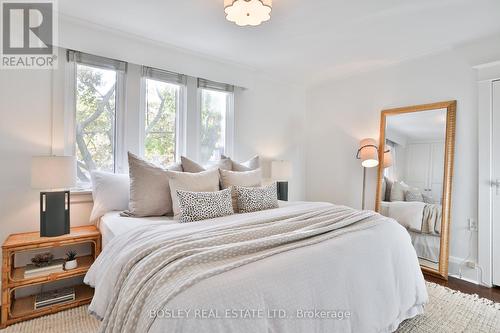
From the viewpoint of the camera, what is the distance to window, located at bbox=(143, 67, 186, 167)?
304 cm

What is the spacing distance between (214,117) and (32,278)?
2.44 meters

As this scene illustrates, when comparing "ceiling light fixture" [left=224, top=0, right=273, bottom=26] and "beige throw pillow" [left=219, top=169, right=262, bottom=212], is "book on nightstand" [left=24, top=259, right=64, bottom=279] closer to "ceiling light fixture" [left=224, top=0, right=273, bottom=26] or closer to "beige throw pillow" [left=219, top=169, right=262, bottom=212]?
"beige throw pillow" [left=219, top=169, right=262, bottom=212]

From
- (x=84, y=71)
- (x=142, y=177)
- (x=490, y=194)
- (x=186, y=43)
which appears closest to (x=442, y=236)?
(x=490, y=194)

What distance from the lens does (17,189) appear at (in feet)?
7.52

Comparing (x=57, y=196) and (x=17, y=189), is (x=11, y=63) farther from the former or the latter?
(x=57, y=196)

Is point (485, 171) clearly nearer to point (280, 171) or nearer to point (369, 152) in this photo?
point (369, 152)

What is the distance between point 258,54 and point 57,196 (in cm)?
251

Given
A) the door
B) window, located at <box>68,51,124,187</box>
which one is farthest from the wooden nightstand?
the door

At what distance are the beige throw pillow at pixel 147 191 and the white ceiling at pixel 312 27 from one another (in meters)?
1.26

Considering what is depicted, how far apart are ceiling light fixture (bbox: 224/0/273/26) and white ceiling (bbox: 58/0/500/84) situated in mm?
225

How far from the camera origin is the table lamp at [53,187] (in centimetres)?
204

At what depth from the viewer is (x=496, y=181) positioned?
266cm

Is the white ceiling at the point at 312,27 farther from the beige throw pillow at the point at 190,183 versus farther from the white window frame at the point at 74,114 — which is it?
the beige throw pillow at the point at 190,183

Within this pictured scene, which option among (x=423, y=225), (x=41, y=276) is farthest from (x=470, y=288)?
(x=41, y=276)
